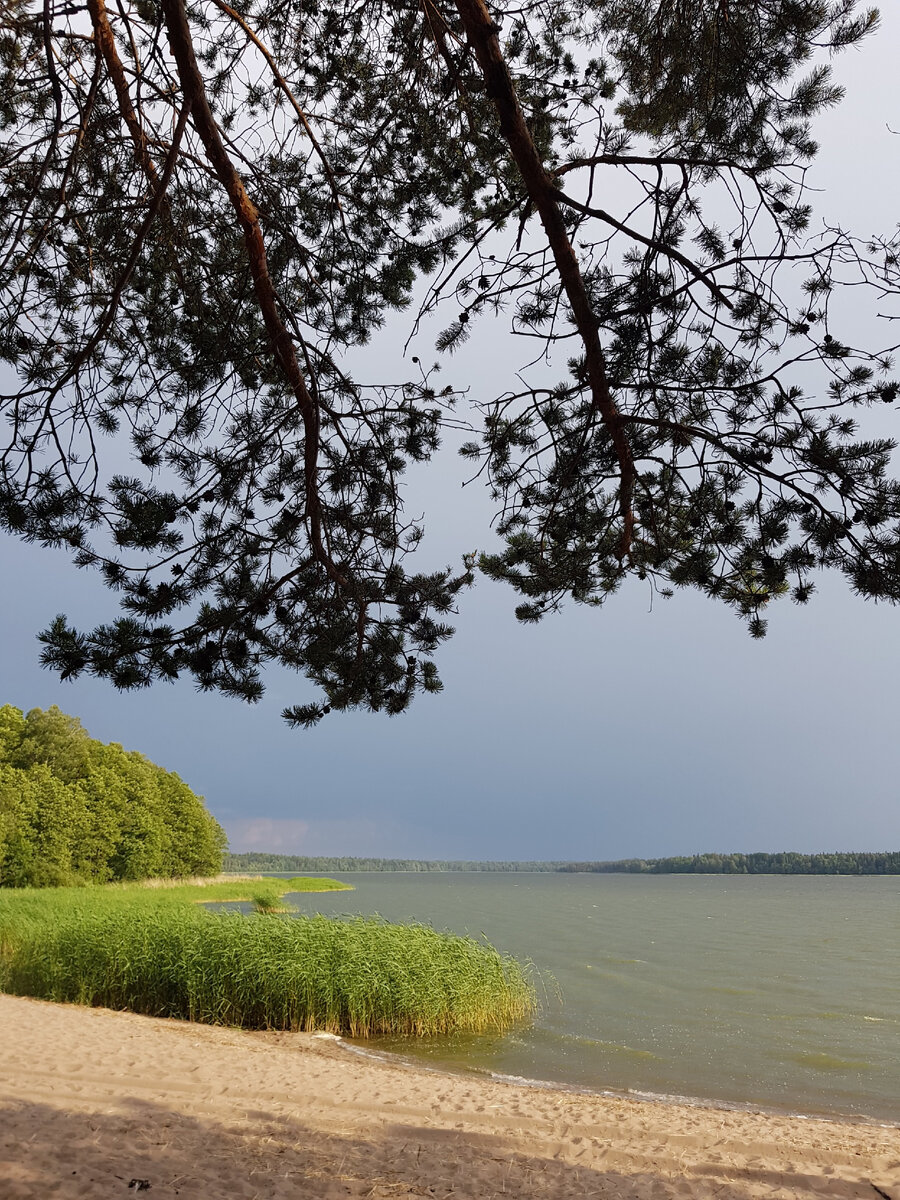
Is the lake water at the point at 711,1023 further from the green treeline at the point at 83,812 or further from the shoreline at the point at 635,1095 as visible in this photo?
the green treeline at the point at 83,812

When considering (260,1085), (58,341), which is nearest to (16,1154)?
(260,1085)

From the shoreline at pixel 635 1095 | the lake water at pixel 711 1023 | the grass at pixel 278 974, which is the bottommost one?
the lake water at pixel 711 1023

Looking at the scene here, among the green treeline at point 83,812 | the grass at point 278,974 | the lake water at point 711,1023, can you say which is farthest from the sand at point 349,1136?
the green treeline at point 83,812

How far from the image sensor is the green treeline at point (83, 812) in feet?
113

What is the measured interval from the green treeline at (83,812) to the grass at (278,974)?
2416cm

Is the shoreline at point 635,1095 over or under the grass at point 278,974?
under

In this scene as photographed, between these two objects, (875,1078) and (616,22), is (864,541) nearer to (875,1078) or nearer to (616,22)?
(616,22)

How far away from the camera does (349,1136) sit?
218 inches

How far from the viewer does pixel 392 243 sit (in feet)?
18.8

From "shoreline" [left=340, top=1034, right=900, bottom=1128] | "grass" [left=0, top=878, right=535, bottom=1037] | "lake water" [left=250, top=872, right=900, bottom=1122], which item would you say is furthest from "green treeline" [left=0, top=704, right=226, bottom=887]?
"shoreline" [left=340, top=1034, right=900, bottom=1128]

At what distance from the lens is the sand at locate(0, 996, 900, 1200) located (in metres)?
4.39

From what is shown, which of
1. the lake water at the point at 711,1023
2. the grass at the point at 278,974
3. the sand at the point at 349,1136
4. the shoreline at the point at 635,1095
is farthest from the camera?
the grass at the point at 278,974

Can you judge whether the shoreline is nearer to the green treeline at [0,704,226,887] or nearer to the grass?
the grass

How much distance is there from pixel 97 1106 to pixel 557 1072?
219 inches
